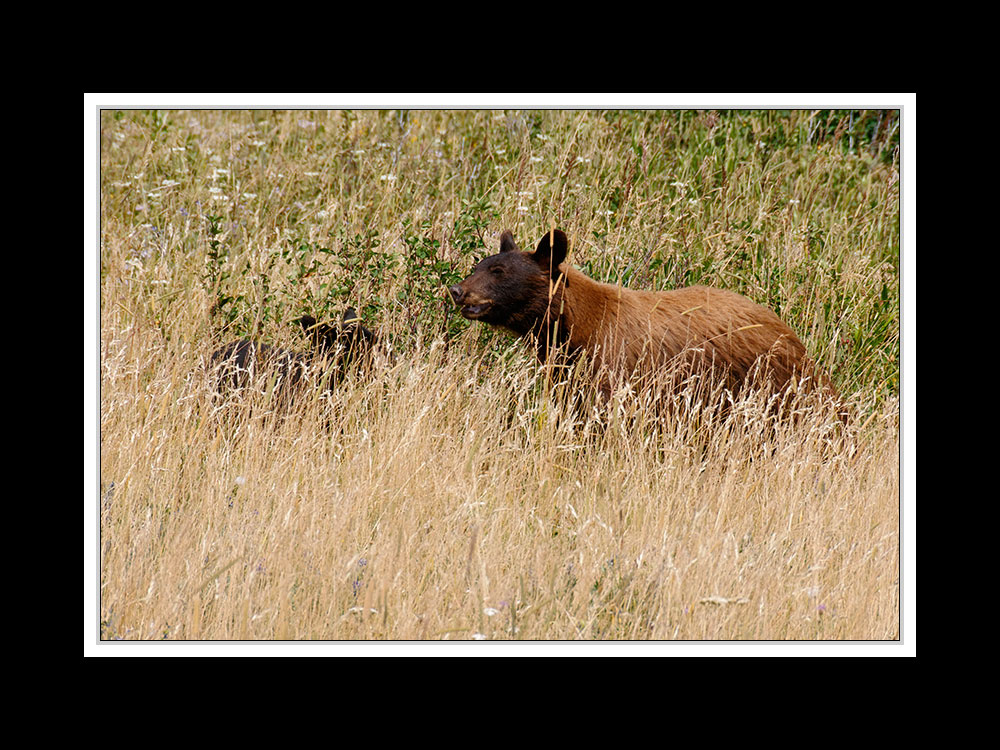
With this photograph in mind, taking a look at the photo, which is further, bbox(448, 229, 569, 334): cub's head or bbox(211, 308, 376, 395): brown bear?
bbox(448, 229, 569, 334): cub's head

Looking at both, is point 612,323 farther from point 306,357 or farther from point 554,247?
point 306,357

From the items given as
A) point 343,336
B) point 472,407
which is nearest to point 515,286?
point 472,407

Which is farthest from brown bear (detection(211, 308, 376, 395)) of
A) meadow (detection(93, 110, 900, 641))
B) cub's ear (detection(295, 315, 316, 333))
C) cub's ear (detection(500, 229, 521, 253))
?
cub's ear (detection(500, 229, 521, 253))

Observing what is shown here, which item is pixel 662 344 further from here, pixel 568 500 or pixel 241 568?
pixel 241 568

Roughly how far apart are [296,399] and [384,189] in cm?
252

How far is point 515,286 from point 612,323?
0.66 metres

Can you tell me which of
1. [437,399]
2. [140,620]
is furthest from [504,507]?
[140,620]

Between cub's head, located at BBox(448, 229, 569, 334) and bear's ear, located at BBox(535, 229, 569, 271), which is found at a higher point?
bear's ear, located at BBox(535, 229, 569, 271)

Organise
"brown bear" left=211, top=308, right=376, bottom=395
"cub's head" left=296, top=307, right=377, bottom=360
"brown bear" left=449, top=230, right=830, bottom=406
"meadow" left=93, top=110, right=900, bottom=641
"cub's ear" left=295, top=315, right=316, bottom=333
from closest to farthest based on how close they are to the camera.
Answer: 1. "meadow" left=93, top=110, right=900, bottom=641
2. "brown bear" left=211, top=308, right=376, bottom=395
3. "brown bear" left=449, top=230, right=830, bottom=406
4. "cub's head" left=296, top=307, right=377, bottom=360
5. "cub's ear" left=295, top=315, right=316, bottom=333

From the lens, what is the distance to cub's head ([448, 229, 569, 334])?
657cm

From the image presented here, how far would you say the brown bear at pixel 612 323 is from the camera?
6.54m

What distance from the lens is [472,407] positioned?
630 centimetres

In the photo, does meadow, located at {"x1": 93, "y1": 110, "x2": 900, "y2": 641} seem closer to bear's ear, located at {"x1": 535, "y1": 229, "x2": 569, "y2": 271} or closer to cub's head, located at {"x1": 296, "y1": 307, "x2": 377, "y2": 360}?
cub's head, located at {"x1": 296, "y1": 307, "x2": 377, "y2": 360}

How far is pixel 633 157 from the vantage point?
8312 mm
